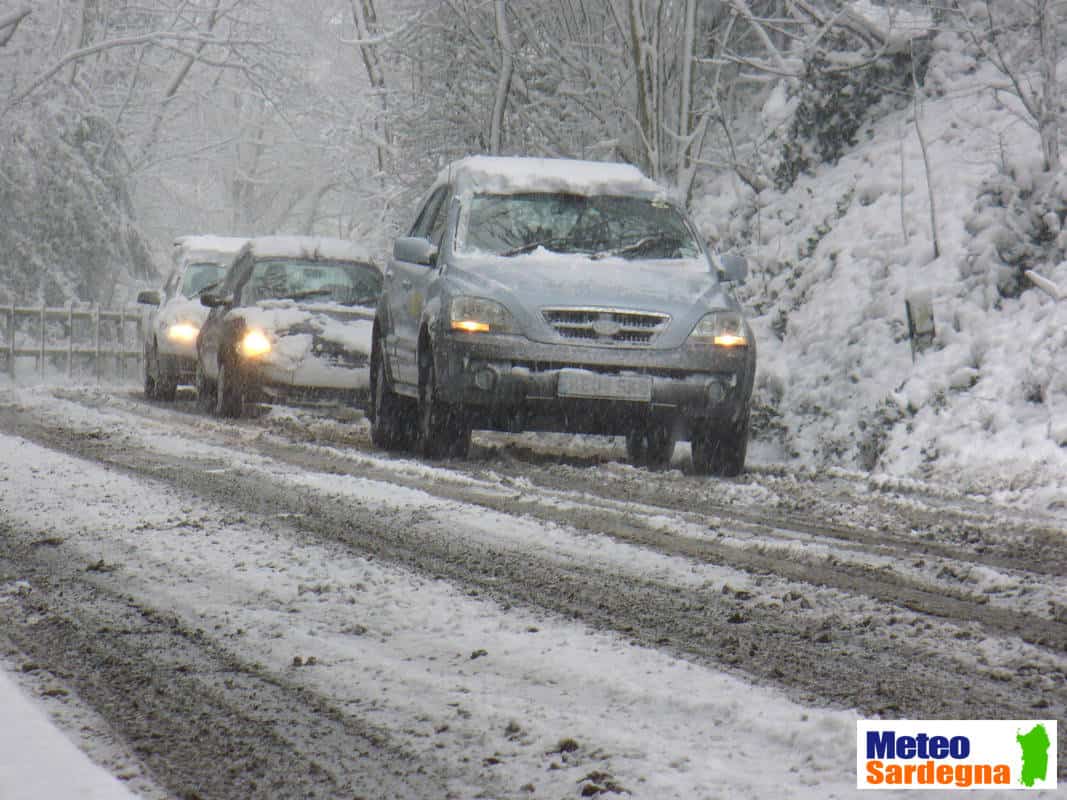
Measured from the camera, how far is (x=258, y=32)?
102 ft

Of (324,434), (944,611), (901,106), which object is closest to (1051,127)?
(901,106)

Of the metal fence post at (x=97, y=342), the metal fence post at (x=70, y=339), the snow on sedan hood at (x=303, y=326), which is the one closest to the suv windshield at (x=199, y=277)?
the snow on sedan hood at (x=303, y=326)

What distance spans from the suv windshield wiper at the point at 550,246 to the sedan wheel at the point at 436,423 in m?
0.88

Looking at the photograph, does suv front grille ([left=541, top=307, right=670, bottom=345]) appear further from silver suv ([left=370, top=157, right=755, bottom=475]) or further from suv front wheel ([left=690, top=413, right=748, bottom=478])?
suv front wheel ([left=690, top=413, right=748, bottom=478])

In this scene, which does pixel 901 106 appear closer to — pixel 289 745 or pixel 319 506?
pixel 319 506

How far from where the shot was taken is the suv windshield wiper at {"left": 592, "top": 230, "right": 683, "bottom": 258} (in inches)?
418

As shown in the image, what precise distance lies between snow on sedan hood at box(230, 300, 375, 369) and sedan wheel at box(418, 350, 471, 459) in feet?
11.6

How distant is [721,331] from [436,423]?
1883mm

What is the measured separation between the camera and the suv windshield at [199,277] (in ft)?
65.6

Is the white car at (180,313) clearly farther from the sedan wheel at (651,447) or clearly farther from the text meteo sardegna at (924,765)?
the text meteo sardegna at (924,765)

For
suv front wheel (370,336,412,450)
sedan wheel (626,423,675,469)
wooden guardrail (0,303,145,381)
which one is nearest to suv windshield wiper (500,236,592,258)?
sedan wheel (626,423,675,469)

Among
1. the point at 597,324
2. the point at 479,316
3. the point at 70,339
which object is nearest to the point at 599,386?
the point at 597,324

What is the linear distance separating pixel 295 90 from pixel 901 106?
17912mm

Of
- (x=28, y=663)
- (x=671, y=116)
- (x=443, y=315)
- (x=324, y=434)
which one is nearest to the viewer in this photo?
(x=28, y=663)
